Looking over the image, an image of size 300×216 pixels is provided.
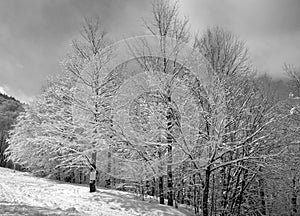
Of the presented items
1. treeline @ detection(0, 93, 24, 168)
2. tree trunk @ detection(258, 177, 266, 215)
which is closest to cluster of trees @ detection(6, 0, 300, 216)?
tree trunk @ detection(258, 177, 266, 215)

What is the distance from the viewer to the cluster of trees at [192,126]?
7.04m

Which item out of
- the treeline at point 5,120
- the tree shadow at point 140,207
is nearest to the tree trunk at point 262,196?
the tree shadow at point 140,207

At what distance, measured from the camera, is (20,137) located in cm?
1886

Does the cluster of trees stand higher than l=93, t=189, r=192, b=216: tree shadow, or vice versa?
the cluster of trees

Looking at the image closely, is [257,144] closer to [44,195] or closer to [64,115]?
[44,195]

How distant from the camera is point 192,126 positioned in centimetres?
692

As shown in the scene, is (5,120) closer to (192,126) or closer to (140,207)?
(140,207)

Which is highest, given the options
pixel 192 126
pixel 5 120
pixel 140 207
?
pixel 5 120

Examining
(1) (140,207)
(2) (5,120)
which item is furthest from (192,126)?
(2) (5,120)

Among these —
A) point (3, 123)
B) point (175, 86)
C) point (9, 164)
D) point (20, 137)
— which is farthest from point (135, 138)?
point (3, 123)

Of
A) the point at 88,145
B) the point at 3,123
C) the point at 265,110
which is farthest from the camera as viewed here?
the point at 3,123

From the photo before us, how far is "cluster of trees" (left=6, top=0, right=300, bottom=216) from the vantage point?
277 inches

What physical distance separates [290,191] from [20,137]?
18.0 meters

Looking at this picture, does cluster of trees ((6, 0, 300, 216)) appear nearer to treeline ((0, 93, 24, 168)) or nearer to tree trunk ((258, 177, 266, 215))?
tree trunk ((258, 177, 266, 215))
